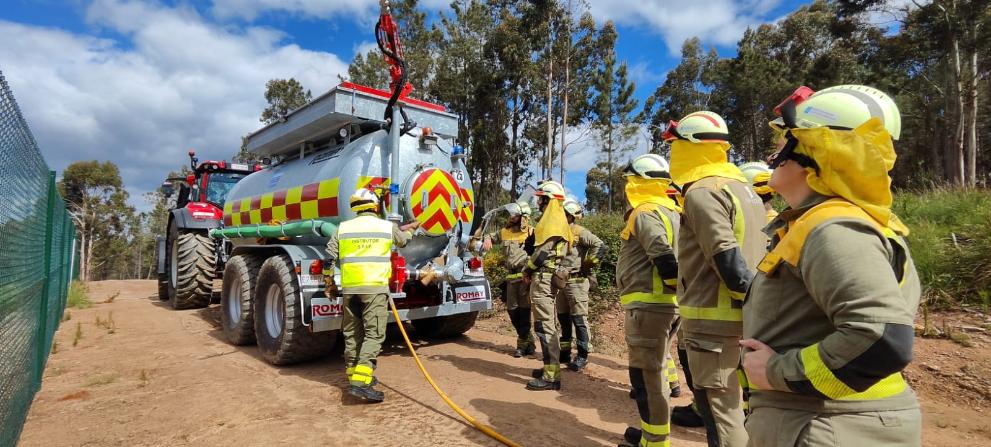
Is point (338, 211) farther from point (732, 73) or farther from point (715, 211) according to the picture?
point (732, 73)

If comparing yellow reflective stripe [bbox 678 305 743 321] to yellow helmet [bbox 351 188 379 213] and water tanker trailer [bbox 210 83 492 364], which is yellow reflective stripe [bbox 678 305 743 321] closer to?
yellow helmet [bbox 351 188 379 213]

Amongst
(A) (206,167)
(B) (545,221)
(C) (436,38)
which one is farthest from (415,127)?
(C) (436,38)

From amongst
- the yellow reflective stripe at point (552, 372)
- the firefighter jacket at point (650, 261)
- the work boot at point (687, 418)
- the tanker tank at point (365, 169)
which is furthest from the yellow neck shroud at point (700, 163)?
the tanker tank at point (365, 169)

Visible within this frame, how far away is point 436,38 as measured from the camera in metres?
27.0

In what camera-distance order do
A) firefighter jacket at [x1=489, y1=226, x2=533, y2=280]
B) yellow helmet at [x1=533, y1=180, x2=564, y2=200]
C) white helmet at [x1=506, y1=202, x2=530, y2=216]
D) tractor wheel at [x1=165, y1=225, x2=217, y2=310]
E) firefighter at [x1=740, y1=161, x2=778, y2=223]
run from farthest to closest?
tractor wheel at [x1=165, y1=225, x2=217, y2=310] → white helmet at [x1=506, y1=202, x2=530, y2=216] → firefighter jacket at [x1=489, y1=226, x2=533, y2=280] → yellow helmet at [x1=533, y1=180, x2=564, y2=200] → firefighter at [x1=740, y1=161, x2=778, y2=223]

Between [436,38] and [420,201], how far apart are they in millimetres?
23459

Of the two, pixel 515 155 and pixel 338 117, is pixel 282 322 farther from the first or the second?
pixel 515 155

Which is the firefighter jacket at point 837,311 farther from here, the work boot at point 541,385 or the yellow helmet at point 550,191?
the yellow helmet at point 550,191

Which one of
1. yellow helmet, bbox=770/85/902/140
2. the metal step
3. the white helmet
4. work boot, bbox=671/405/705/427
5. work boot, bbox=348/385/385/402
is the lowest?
work boot, bbox=671/405/705/427

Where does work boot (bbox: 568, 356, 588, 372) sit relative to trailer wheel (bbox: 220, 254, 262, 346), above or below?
below

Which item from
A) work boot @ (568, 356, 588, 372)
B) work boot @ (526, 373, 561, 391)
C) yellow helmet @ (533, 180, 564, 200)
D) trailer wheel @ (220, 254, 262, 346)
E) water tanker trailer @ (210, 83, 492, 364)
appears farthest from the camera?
trailer wheel @ (220, 254, 262, 346)

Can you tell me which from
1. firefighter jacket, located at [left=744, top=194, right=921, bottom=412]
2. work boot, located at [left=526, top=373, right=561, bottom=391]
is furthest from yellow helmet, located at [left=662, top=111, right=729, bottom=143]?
work boot, located at [left=526, top=373, right=561, bottom=391]

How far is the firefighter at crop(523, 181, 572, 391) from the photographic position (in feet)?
15.6

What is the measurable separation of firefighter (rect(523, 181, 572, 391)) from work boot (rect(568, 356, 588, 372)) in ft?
1.80
